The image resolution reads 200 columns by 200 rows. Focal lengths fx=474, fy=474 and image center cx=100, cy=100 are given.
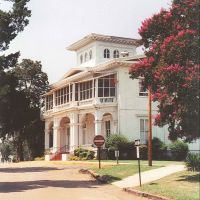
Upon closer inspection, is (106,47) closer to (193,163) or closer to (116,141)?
(116,141)

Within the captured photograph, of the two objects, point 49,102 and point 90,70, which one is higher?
point 90,70

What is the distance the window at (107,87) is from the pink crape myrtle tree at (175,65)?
21740 mm

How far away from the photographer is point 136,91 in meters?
41.4

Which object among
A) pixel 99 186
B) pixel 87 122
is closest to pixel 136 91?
pixel 87 122

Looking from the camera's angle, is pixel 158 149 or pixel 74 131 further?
pixel 74 131

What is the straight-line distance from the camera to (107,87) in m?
42.1

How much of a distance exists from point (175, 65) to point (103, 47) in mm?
34613

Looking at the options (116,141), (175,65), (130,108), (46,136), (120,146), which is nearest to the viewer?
(175,65)

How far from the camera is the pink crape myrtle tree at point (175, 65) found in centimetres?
1655

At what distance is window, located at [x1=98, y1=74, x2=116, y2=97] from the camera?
4178cm

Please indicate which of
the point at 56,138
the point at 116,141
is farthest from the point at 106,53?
the point at 116,141

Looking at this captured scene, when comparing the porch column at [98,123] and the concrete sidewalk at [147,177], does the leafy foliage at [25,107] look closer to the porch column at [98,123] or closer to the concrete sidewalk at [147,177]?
the porch column at [98,123]

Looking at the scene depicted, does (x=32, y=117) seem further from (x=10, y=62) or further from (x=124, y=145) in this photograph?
(x=10, y=62)

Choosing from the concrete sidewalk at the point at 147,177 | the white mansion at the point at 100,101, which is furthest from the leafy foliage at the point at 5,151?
the concrete sidewalk at the point at 147,177
